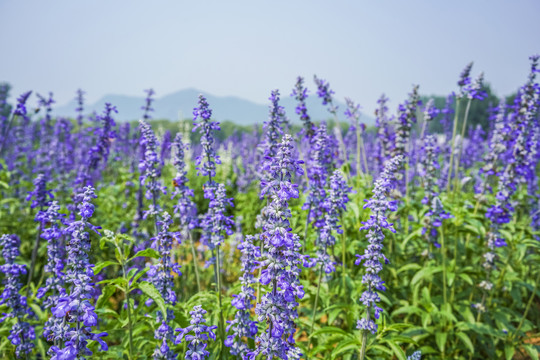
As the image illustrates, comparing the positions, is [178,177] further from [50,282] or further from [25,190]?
[25,190]

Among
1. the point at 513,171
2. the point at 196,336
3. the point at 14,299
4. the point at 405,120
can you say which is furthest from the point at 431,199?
the point at 14,299

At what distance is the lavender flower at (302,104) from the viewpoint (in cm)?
575

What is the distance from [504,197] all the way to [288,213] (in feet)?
14.2

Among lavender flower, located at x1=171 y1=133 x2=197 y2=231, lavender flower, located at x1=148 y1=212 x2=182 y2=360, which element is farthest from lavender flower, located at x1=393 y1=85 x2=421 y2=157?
lavender flower, located at x1=148 y1=212 x2=182 y2=360

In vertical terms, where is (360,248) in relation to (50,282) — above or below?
above

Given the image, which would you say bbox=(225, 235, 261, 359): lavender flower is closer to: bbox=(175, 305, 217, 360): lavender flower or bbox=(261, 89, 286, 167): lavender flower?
bbox=(175, 305, 217, 360): lavender flower

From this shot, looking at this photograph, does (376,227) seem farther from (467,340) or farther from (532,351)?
(532,351)

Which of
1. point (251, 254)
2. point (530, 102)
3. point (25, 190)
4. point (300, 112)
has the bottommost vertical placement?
point (25, 190)

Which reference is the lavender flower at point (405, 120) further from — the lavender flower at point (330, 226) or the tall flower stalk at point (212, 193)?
the tall flower stalk at point (212, 193)

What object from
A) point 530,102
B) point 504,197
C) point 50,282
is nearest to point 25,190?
point 50,282

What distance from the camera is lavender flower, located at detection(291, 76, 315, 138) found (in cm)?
575

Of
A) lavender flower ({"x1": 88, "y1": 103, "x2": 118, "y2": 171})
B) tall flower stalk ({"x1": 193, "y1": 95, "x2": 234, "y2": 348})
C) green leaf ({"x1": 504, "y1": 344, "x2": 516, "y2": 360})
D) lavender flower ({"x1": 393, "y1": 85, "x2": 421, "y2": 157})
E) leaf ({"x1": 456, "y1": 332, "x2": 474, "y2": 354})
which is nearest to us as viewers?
tall flower stalk ({"x1": 193, "y1": 95, "x2": 234, "y2": 348})

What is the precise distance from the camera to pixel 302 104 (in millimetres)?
5750

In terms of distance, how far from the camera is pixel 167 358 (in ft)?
10.8
